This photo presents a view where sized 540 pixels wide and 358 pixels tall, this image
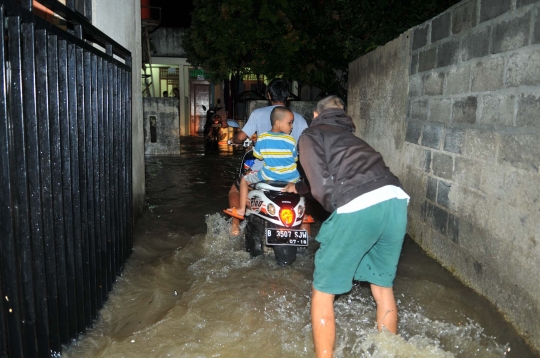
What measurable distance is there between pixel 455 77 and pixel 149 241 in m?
4.10

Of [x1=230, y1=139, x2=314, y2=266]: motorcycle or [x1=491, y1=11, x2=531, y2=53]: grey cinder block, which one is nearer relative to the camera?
[x1=491, y1=11, x2=531, y2=53]: grey cinder block

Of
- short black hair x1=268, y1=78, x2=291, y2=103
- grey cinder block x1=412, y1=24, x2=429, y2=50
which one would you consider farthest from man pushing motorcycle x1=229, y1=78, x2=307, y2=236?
grey cinder block x1=412, y1=24, x2=429, y2=50

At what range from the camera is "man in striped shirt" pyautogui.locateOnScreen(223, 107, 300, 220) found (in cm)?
499

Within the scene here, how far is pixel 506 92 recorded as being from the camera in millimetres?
3799

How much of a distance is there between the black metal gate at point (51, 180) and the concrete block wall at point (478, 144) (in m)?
3.25

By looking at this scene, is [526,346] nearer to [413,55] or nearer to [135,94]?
[413,55]

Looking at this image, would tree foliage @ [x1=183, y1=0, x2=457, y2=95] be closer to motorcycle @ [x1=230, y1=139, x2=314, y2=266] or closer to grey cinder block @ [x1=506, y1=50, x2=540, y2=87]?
motorcycle @ [x1=230, y1=139, x2=314, y2=266]

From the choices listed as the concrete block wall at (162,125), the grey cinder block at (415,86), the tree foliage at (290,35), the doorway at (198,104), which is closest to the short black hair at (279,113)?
the grey cinder block at (415,86)

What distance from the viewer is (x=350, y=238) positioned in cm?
308

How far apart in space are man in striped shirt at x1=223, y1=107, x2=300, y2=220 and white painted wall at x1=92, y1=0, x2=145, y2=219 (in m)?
2.10

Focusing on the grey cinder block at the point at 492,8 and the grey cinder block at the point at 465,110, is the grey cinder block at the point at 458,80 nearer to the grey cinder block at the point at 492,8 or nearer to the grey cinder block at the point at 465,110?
the grey cinder block at the point at 465,110

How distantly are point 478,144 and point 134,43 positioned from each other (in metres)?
4.74

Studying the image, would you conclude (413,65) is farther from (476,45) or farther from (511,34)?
(511,34)

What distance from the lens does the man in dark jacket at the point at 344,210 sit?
10.1 ft
